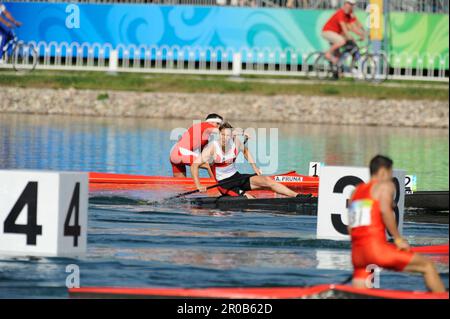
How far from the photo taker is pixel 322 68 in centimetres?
3544

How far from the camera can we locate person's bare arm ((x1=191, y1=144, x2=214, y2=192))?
1962 centimetres

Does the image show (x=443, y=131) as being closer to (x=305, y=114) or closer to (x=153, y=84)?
(x=305, y=114)

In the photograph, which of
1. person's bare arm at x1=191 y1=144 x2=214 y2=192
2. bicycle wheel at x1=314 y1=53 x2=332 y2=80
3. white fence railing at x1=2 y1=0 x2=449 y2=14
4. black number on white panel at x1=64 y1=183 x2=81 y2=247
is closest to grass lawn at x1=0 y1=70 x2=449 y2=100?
bicycle wheel at x1=314 y1=53 x2=332 y2=80

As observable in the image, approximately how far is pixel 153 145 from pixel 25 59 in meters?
7.62

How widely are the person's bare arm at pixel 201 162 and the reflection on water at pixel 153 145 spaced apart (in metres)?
4.81

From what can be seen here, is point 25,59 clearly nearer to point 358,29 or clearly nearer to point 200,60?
point 200,60

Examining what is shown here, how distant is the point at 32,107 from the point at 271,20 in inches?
262

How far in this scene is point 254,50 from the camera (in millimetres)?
36406

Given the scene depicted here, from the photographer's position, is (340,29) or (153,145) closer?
(153,145)

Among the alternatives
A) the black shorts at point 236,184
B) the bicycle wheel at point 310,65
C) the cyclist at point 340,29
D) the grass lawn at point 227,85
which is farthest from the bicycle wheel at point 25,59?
the black shorts at point 236,184

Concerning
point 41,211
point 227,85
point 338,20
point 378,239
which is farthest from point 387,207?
point 227,85
